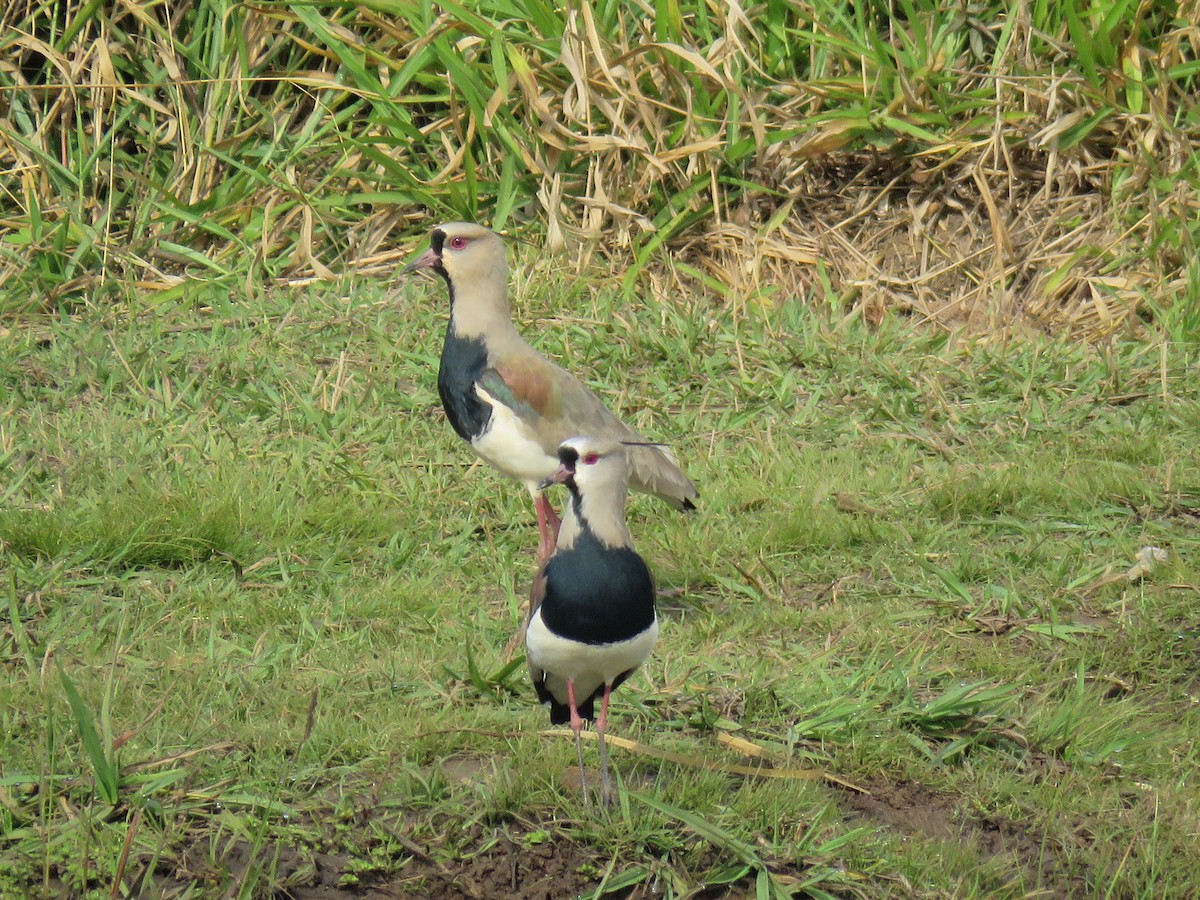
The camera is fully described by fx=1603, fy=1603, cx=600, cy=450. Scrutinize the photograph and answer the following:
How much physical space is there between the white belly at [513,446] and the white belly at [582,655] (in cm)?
116

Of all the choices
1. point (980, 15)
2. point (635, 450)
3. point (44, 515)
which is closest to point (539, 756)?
point (635, 450)

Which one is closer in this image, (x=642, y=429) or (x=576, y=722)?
(x=576, y=722)

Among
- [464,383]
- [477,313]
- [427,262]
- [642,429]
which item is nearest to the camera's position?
[464,383]

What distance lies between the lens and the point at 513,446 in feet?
15.6

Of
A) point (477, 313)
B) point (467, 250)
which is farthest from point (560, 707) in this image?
point (467, 250)

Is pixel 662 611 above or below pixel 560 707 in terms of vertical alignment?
below

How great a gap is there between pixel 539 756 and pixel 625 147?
365cm

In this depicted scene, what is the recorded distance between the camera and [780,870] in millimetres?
3312

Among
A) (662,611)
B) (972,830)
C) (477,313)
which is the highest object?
(477,313)

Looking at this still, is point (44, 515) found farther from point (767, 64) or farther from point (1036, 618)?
point (767, 64)

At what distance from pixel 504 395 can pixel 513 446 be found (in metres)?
0.17

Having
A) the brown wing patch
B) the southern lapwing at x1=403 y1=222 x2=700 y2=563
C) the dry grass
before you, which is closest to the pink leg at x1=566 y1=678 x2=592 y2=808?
the southern lapwing at x1=403 y1=222 x2=700 y2=563

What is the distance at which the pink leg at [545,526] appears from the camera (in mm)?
4739

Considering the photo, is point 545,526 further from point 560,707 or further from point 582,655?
point 582,655
